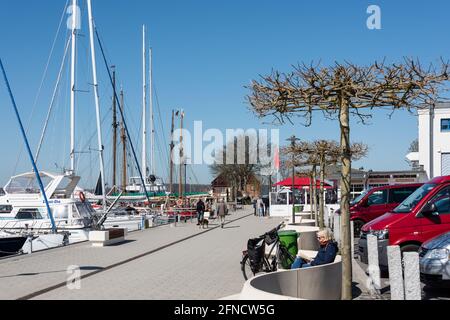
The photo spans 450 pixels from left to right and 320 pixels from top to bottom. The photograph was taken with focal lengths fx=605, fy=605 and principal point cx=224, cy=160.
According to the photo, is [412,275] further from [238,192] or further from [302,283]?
[238,192]

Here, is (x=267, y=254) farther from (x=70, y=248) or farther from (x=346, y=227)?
(x=70, y=248)

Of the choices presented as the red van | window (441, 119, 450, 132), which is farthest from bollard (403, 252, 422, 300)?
window (441, 119, 450, 132)

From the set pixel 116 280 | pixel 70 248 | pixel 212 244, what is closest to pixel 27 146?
pixel 70 248

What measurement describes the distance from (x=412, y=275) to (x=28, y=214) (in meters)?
25.6

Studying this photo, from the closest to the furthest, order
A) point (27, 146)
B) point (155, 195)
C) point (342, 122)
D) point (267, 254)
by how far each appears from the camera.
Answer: point (342, 122), point (267, 254), point (27, 146), point (155, 195)

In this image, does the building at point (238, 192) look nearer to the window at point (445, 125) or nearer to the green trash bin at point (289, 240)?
the window at point (445, 125)

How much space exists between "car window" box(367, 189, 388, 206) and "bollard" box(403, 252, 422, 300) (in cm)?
1719

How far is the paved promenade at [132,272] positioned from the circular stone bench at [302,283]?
6.49 feet

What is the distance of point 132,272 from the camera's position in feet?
45.9

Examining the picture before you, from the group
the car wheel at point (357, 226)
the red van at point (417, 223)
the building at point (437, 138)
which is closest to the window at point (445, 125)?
the building at point (437, 138)

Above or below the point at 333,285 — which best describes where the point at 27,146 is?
above

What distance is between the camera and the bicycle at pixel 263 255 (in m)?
11.8

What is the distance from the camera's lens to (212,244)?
21.8m
